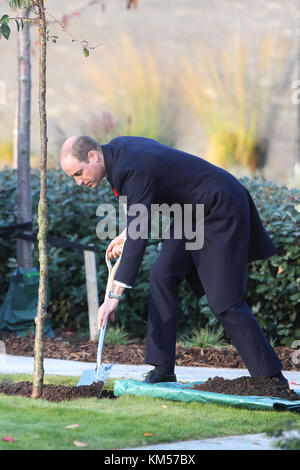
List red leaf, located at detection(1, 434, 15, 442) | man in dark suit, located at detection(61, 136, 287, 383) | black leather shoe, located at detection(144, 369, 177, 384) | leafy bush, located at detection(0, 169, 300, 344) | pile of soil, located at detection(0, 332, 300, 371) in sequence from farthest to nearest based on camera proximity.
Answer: leafy bush, located at detection(0, 169, 300, 344), pile of soil, located at detection(0, 332, 300, 371), black leather shoe, located at detection(144, 369, 177, 384), man in dark suit, located at detection(61, 136, 287, 383), red leaf, located at detection(1, 434, 15, 442)

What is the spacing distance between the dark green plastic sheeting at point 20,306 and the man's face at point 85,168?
8.60ft

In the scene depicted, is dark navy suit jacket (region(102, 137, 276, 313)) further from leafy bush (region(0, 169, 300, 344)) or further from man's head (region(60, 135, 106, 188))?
leafy bush (region(0, 169, 300, 344))

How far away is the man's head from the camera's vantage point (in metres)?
4.34

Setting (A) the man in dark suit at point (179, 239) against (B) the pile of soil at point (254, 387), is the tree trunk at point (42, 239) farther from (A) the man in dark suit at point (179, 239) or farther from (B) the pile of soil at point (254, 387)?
(B) the pile of soil at point (254, 387)

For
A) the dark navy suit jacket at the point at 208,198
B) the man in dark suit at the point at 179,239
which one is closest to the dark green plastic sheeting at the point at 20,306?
the man in dark suit at the point at 179,239

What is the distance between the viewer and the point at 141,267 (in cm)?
696

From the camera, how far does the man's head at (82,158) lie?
14.2ft

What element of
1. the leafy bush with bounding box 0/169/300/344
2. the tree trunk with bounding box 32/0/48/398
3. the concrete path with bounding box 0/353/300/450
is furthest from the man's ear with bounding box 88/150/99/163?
the leafy bush with bounding box 0/169/300/344

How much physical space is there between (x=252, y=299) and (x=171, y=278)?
2.04 meters

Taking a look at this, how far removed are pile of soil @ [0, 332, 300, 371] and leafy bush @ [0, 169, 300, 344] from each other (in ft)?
1.25

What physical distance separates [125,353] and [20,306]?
1.20 meters

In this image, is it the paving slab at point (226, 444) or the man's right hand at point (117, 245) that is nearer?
the paving slab at point (226, 444)

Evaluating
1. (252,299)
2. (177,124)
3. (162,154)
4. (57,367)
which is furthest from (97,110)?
(162,154)
